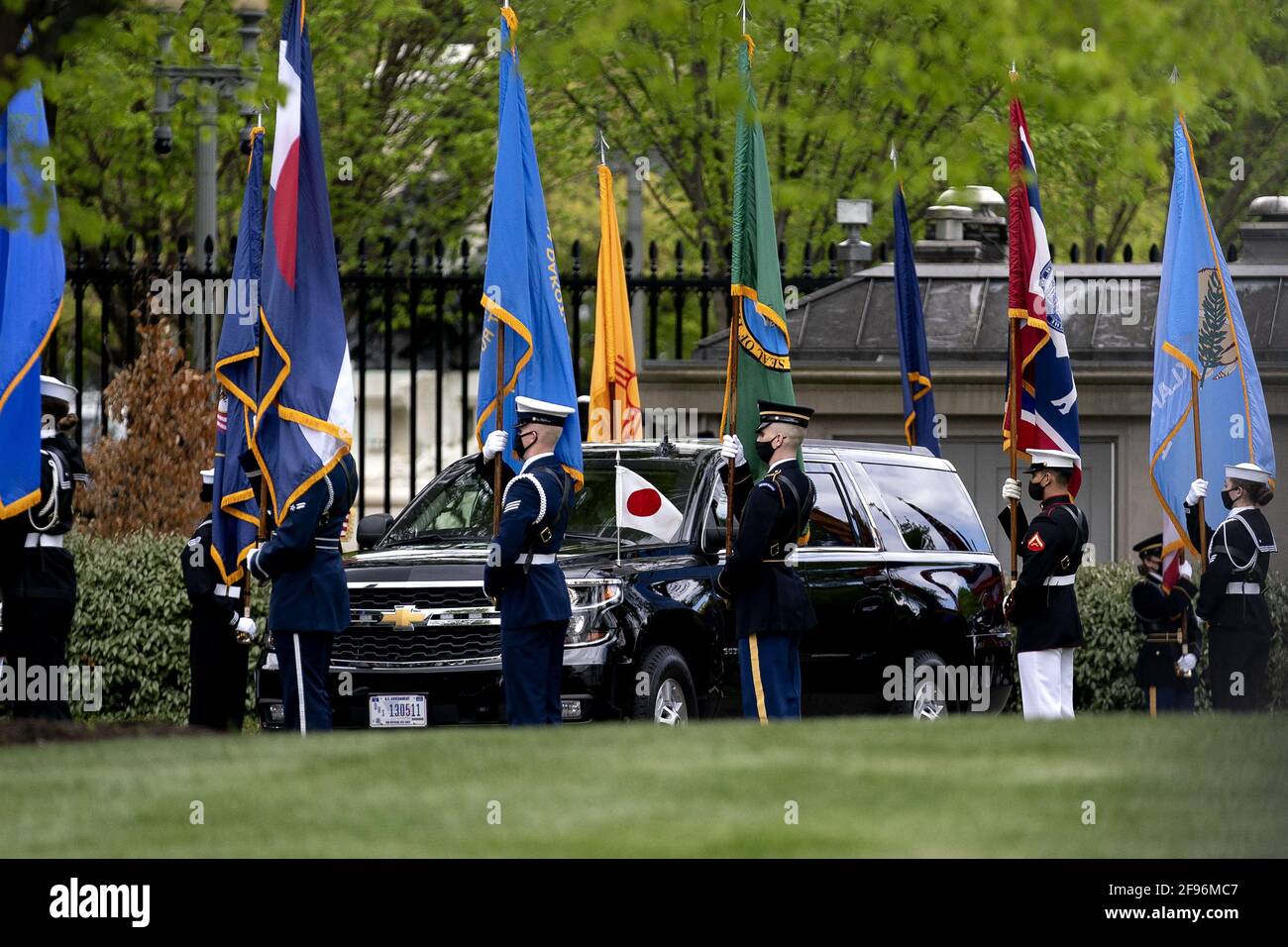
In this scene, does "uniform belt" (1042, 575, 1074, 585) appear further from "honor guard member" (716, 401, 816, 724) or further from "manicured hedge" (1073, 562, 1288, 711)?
"manicured hedge" (1073, 562, 1288, 711)

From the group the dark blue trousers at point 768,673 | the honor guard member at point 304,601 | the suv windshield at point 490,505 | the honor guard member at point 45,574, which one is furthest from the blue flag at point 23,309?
the dark blue trousers at point 768,673

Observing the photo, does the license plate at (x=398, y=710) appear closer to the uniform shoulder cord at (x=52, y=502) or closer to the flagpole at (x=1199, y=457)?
the uniform shoulder cord at (x=52, y=502)

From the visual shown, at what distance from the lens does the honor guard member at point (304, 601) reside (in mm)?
10109

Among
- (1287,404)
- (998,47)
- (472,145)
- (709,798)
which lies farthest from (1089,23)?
(472,145)

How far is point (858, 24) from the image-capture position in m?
11.3

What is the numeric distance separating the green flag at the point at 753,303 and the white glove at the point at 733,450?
0.18 feet

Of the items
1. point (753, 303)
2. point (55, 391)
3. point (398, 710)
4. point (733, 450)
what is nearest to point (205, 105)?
point (55, 391)

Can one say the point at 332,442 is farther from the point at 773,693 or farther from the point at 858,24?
the point at 858,24

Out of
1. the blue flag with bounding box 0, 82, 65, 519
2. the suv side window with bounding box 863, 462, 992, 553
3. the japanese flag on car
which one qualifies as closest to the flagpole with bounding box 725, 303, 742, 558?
the japanese flag on car

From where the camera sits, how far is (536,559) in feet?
33.6

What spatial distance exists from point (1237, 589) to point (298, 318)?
588cm

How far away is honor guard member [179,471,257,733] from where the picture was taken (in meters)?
11.9

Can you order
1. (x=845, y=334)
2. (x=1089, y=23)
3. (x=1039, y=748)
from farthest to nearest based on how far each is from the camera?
(x=845, y=334) → (x=1089, y=23) → (x=1039, y=748)
